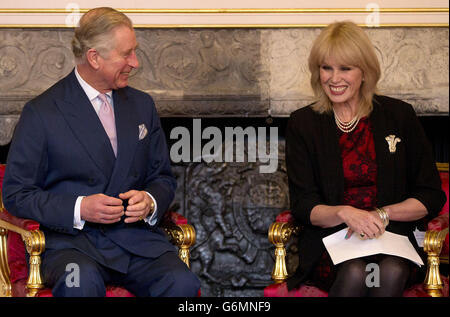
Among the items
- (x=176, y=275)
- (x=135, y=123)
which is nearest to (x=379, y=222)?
(x=176, y=275)

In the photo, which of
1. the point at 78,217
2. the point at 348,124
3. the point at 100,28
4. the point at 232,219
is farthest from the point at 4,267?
the point at 348,124

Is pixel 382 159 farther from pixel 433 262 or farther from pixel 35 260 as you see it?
pixel 35 260

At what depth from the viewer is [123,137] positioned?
3754mm

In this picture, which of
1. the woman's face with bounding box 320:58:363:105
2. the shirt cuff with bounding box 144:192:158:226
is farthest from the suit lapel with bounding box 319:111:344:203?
the shirt cuff with bounding box 144:192:158:226

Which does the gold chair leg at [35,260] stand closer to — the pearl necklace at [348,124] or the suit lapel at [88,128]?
the suit lapel at [88,128]

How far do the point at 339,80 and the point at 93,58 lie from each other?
1.16 metres

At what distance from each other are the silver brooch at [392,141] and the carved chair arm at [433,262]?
0.44 m

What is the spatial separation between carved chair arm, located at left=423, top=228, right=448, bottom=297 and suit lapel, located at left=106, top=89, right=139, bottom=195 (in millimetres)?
1418

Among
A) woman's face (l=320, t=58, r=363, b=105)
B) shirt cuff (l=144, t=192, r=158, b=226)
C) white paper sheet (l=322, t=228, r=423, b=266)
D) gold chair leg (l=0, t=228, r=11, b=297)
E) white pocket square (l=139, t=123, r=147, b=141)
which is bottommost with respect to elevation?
gold chair leg (l=0, t=228, r=11, b=297)

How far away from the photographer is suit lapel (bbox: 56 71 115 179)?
3658 mm
